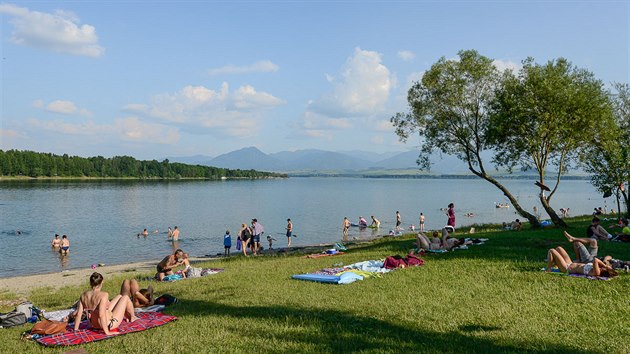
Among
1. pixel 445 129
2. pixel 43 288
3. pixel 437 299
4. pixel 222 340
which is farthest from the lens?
pixel 445 129

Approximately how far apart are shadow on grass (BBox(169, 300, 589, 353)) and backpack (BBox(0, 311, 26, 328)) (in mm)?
4552

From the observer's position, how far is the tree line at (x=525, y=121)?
88.3 feet

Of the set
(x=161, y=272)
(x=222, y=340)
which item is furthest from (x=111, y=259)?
(x=222, y=340)

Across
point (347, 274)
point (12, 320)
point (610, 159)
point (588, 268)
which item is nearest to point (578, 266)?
point (588, 268)

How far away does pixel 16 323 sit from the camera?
1161 cm

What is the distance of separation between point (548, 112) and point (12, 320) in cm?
2773

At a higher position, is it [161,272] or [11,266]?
[161,272]

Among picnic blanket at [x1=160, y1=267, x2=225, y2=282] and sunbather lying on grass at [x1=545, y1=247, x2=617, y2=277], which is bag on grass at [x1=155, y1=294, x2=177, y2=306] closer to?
picnic blanket at [x1=160, y1=267, x2=225, y2=282]

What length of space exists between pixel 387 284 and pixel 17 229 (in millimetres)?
51204

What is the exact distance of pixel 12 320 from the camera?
38.0ft

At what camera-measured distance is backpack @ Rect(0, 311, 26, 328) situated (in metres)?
11.5

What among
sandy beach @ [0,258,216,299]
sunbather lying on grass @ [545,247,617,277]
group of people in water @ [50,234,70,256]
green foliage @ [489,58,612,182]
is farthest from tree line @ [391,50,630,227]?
group of people in water @ [50,234,70,256]

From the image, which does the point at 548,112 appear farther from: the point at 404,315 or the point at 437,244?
the point at 404,315

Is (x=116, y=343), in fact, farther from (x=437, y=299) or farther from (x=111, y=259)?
(x=111, y=259)
